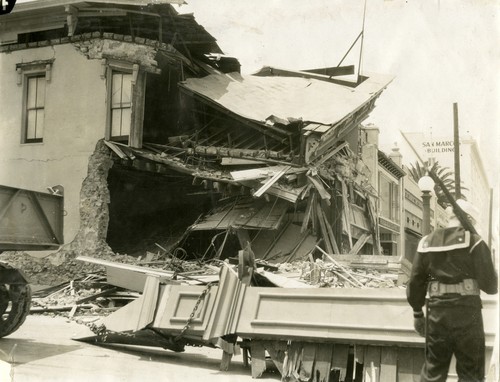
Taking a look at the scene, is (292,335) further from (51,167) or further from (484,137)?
(51,167)

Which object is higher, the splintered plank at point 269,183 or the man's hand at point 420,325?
the splintered plank at point 269,183

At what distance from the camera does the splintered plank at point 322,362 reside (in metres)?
5.84

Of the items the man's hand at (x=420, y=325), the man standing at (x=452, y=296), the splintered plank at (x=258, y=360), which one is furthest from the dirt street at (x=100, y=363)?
the man standing at (x=452, y=296)

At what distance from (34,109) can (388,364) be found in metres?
11.7

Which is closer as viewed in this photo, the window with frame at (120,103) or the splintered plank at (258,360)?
the splintered plank at (258,360)

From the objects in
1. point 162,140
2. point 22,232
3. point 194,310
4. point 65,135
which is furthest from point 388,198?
point 22,232

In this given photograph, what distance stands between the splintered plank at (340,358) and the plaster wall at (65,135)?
360 inches

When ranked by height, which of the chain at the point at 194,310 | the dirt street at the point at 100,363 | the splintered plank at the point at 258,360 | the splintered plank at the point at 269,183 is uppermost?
the splintered plank at the point at 269,183

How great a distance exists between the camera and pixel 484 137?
592 cm

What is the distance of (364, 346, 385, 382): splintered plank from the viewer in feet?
18.3

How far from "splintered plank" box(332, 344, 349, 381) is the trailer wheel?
4.40 metres

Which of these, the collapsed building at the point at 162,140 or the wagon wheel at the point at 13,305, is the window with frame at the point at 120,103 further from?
the wagon wheel at the point at 13,305

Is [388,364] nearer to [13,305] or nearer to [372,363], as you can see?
[372,363]

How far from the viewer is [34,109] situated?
14.6 m
